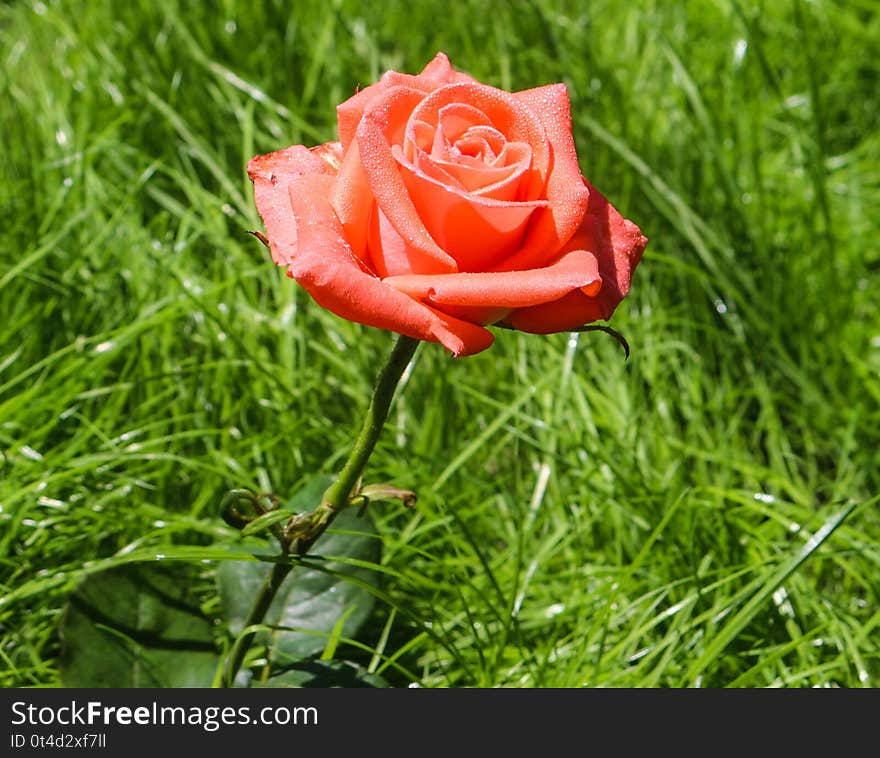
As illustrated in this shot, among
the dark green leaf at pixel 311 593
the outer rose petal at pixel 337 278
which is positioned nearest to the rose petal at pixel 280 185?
Answer: the outer rose petal at pixel 337 278

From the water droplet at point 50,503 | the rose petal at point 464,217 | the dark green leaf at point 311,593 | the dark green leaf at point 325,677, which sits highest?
the rose petal at point 464,217

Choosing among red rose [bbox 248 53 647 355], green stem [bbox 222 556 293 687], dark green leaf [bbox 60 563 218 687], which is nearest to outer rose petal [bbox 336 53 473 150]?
red rose [bbox 248 53 647 355]

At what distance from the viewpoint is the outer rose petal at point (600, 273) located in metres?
0.85

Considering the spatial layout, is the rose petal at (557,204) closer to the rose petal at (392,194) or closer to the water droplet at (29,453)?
the rose petal at (392,194)

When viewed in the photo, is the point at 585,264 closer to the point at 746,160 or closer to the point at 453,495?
the point at 453,495

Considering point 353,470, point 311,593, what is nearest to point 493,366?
point 311,593

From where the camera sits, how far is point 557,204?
83 centimetres

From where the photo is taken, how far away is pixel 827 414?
1769 millimetres

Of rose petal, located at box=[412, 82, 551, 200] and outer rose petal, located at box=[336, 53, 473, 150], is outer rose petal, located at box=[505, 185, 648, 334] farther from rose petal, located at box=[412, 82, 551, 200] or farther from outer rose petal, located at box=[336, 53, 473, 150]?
outer rose petal, located at box=[336, 53, 473, 150]

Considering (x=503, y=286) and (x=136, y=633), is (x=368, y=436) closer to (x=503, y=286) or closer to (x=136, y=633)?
(x=503, y=286)

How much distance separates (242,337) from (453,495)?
16.6 inches

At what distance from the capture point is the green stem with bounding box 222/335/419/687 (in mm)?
901

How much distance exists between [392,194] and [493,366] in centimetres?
97

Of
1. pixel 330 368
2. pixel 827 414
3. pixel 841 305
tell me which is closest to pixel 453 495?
pixel 330 368
